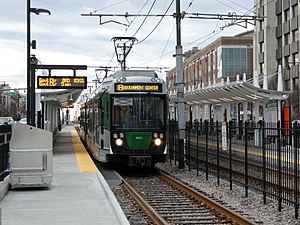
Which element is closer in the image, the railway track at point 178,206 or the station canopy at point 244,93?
the railway track at point 178,206

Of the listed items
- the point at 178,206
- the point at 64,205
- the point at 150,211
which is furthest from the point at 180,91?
the point at 64,205

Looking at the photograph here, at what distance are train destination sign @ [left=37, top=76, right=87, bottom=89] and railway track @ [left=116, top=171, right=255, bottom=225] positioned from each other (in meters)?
8.56

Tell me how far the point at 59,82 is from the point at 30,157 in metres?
11.7

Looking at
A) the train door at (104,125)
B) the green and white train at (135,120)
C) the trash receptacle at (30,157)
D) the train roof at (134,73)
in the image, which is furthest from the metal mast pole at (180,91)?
the trash receptacle at (30,157)

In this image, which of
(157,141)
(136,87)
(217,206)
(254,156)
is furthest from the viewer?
(136,87)

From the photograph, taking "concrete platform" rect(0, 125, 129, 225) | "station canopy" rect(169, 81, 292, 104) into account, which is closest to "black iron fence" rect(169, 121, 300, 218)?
"concrete platform" rect(0, 125, 129, 225)

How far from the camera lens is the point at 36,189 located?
1243 cm

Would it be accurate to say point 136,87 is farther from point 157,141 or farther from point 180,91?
point 180,91

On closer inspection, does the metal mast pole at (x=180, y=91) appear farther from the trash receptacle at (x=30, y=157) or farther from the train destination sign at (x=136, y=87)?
the trash receptacle at (x=30, y=157)

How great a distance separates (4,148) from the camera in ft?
39.2

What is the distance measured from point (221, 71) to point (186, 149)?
65.2 m

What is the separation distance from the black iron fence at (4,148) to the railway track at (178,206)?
3056mm

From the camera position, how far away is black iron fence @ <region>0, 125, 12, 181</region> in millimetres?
11562

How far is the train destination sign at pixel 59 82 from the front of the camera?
2331 centimetres
